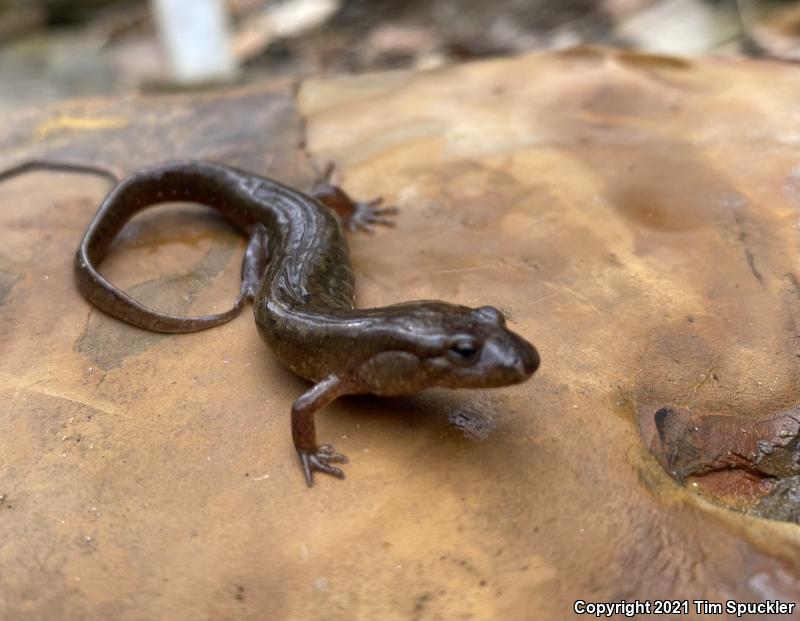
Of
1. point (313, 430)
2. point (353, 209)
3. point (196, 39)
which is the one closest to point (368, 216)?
point (353, 209)

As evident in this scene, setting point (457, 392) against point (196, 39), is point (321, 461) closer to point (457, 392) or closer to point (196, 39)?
point (457, 392)

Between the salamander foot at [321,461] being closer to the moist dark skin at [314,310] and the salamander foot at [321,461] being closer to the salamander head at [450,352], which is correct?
the moist dark skin at [314,310]

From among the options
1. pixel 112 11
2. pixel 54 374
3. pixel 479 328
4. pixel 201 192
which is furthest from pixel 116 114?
pixel 112 11

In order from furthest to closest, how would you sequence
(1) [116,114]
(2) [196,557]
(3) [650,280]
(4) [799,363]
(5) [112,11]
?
(5) [112,11], (1) [116,114], (3) [650,280], (4) [799,363], (2) [196,557]

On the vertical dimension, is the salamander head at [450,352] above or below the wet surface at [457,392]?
above

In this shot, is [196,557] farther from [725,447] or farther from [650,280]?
[650,280]

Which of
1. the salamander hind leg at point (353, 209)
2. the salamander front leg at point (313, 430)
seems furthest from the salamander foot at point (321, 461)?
the salamander hind leg at point (353, 209)

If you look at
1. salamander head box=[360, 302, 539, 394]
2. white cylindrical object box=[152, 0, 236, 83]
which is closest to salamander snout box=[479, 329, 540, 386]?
salamander head box=[360, 302, 539, 394]
